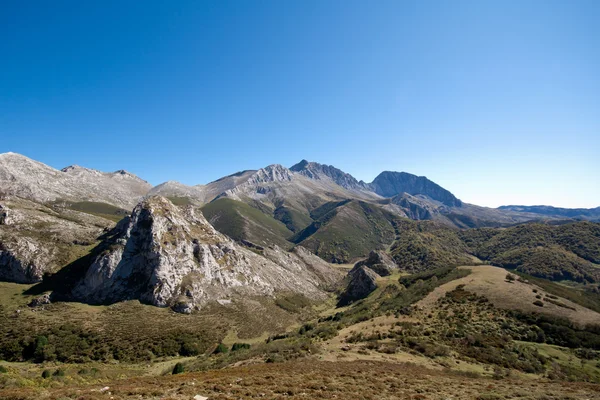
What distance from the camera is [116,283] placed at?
3930 inches

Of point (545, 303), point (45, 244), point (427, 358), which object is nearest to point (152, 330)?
point (45, 244)

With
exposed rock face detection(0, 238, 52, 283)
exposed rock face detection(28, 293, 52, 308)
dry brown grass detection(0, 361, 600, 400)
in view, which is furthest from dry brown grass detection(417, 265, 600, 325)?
exposed rock face detection(0, 238, 52, 283)

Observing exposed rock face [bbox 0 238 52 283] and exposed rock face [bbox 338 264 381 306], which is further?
exposed rock face [bbox 338 264 381 306]

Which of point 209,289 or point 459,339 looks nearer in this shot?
point 459,339

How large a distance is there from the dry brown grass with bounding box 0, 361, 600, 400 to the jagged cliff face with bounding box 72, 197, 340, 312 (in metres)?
79.3

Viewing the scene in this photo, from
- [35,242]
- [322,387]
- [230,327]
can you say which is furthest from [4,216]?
[322,387]

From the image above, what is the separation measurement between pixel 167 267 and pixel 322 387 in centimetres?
9812

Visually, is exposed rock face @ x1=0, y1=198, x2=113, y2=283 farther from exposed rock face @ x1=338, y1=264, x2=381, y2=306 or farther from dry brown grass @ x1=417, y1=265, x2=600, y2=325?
dry brown grass @ x1=417, y1=265, x2=600, y2=325

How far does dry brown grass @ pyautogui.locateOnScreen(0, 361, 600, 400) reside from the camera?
2159 centimetres

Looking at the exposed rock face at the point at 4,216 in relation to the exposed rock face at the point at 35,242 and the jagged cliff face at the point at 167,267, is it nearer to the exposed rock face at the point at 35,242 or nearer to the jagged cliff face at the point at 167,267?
the exposed rock face at the point at 35,242

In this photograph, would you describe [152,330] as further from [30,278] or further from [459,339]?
[459,339]

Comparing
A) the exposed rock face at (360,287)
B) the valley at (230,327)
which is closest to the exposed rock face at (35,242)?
the valley at (230,327)

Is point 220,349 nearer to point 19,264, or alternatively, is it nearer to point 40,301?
point 40,301

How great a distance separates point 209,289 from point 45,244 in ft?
231
